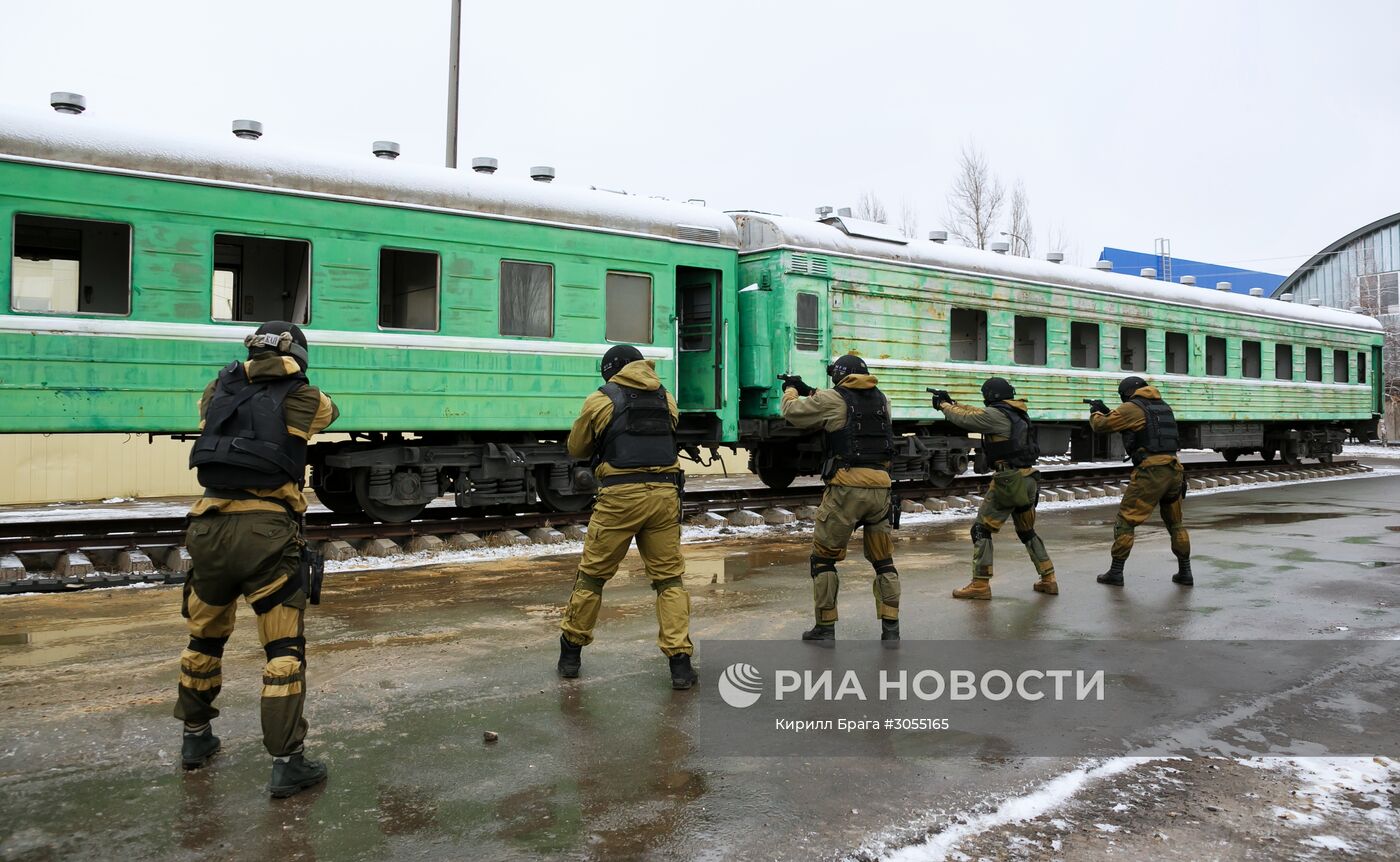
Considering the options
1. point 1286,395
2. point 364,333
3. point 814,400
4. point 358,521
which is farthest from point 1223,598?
point 1286,395

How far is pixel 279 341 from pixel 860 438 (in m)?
3.44

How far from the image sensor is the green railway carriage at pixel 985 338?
12289 mm

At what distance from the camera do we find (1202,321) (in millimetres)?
18000

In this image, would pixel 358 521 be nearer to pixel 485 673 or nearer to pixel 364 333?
pixel 364 333

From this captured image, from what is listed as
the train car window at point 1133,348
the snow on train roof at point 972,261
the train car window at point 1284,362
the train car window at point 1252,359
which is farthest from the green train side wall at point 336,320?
the train car window at point 1284,362

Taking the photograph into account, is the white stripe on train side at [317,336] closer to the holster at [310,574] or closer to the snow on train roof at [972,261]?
the snow on train roof at [972,261]

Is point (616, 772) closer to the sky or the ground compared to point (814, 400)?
closer to the ground

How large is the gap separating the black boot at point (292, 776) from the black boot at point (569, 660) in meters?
1.63

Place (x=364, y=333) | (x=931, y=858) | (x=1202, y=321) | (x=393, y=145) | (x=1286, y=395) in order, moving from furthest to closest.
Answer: (x=1286, y=395), (x=1202, y=321), (x=393, y=145), (x=364, y=333), (x=931, y=858)

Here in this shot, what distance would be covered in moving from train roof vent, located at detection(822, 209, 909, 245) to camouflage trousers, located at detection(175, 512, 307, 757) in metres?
10.1

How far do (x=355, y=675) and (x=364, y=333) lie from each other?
470 centimetres

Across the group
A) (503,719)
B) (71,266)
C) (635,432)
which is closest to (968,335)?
(635,432)

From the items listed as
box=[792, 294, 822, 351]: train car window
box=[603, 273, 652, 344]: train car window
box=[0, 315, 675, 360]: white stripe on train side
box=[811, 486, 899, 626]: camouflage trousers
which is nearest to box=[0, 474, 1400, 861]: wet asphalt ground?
box=[811, 486, 899, 626]: camouflage trousers

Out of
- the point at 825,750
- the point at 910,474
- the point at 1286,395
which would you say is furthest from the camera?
the point at 1286,395
